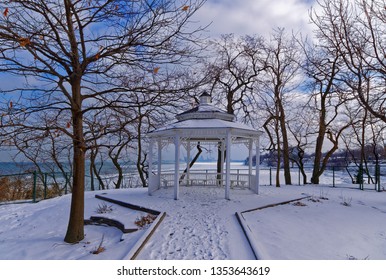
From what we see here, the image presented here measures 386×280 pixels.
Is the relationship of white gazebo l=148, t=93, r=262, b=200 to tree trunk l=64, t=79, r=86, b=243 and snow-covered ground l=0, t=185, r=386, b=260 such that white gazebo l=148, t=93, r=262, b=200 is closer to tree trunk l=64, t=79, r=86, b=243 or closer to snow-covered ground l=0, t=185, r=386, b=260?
snow-covered ground l=0, t=185, r=386, b=260

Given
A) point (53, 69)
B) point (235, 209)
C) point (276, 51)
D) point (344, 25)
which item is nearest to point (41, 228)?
point (53, 69)

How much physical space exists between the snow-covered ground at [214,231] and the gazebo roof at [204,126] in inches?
95.4

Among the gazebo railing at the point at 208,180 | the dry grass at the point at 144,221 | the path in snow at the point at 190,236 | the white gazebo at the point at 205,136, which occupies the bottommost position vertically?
the dry grass at the point at 144,221

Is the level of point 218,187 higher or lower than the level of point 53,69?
lower

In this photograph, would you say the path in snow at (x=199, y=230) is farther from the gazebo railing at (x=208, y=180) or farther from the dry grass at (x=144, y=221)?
the gazebo railing at (x=208, y=180)

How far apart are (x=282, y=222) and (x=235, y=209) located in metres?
1.43

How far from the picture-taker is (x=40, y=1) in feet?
14.8

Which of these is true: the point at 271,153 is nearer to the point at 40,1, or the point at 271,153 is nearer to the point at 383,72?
the point at 383,72

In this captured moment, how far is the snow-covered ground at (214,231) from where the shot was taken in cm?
421

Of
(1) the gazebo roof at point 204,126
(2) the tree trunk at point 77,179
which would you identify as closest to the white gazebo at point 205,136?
(1) the gazebo roof at point 204,126

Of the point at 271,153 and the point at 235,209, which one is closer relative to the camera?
the point at 235,209

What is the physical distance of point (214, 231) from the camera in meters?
5.06

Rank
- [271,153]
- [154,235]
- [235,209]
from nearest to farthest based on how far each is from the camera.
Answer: [154,235]
[235,209]
[271,153]

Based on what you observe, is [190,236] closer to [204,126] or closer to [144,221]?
[144,221]
